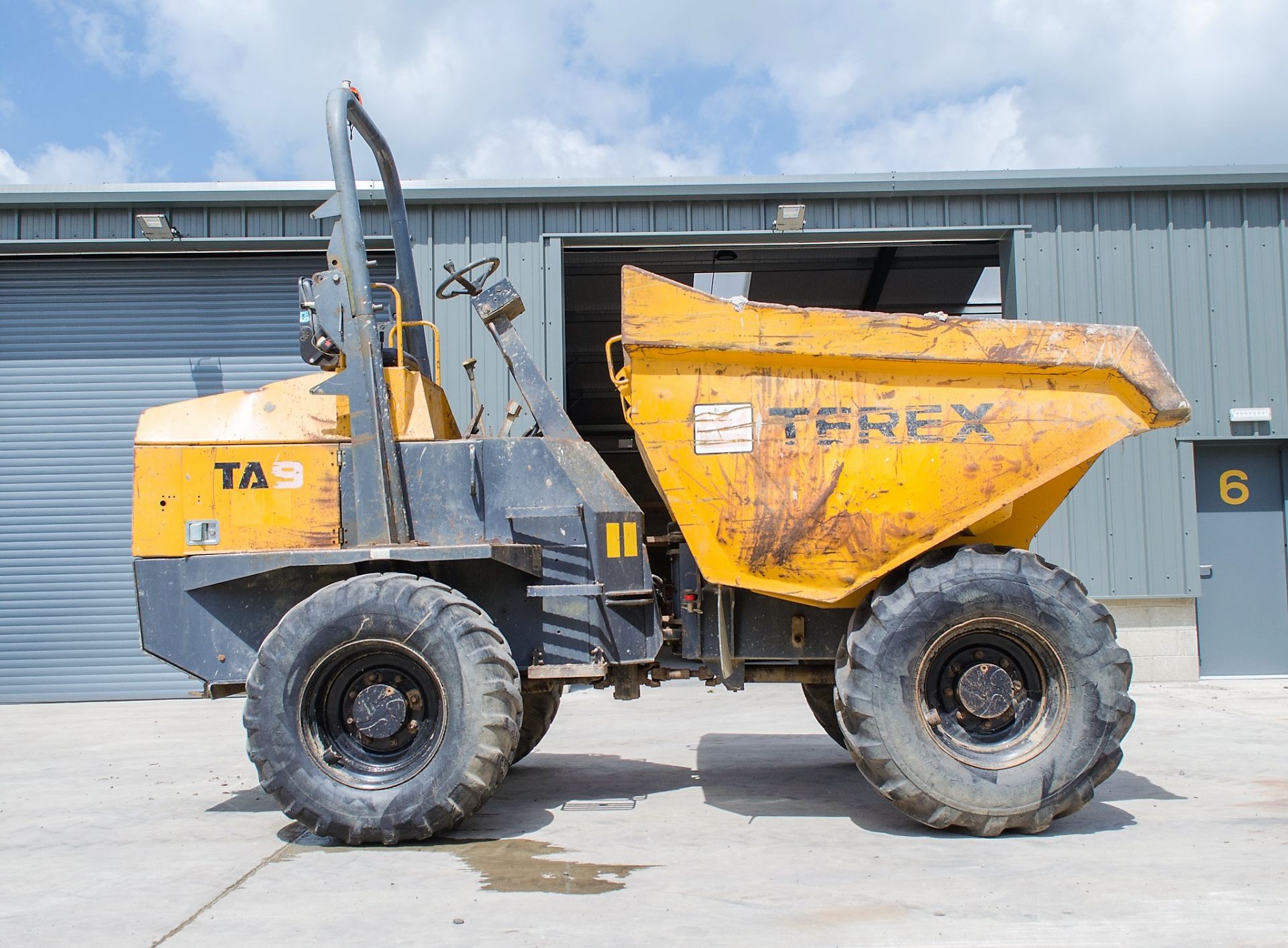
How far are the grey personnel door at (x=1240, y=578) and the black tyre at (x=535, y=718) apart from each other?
313 inches

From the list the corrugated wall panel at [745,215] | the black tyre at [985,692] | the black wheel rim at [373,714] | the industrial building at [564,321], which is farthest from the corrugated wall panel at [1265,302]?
the black wheel rim at [373,714]

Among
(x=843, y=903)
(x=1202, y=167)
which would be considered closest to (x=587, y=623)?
(x=843, y=903)

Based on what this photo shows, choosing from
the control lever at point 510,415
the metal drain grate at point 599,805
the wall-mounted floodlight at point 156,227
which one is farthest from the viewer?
the wall-mounted floodlight at point 156,227

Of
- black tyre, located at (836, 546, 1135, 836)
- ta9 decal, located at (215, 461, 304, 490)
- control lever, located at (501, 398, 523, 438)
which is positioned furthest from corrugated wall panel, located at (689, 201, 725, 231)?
black tyre, located at (836, 546, 1135, 836)

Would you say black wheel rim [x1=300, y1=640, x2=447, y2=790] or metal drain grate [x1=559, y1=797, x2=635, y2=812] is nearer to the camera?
black wheel rim [x1=300, y1=640, x2=447, y2=790]

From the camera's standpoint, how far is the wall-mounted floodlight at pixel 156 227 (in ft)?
35.9

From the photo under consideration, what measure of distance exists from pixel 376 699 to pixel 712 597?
74.5 inches

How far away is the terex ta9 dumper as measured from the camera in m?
5.05

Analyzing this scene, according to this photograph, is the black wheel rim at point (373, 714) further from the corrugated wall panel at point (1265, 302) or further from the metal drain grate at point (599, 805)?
the corrugated wall panel at point (1265, 302)

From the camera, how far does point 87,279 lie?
11711 mm

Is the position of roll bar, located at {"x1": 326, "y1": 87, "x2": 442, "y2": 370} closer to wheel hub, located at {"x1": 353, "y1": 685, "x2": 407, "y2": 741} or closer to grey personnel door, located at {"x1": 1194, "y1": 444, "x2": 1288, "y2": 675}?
wheel hub, located at {"x1": 353, "y1": 685, "x2": 407, "y2": 741}

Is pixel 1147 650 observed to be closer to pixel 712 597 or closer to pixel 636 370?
pixel 712 597

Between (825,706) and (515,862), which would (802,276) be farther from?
(515,862)

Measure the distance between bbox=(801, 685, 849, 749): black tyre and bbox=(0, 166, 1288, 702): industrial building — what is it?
4.24m
